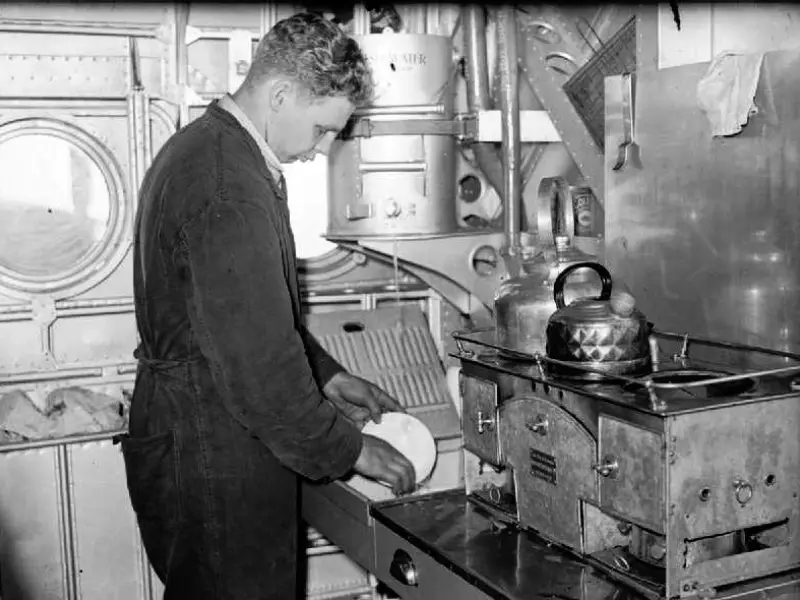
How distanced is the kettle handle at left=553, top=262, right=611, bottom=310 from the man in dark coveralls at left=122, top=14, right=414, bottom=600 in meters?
0.55

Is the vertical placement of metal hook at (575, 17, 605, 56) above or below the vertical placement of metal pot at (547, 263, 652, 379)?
above

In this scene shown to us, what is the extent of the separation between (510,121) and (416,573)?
5.63 feet

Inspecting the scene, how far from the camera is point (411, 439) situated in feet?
8.73

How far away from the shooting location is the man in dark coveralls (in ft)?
6.46

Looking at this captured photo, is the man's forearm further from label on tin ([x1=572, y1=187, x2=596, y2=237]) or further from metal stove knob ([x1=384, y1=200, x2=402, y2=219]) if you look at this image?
label on tin ([x1=572, y1=187, x2=596, y2=237])

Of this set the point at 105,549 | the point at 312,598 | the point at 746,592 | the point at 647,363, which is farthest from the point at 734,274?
the point at 105,549

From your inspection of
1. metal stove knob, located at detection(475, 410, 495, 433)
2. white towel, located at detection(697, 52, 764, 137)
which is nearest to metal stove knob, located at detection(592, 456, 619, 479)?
metal stove knob, located at detection(475, 410, 495, 433)

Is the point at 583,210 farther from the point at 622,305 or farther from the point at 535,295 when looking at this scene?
the point at 622,305

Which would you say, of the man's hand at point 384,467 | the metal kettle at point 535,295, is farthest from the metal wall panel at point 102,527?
the metal kettle at point 535,295

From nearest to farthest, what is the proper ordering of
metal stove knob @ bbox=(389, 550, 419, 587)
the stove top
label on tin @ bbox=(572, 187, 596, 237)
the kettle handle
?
the stove top → the kettle handle → metal stove knob @ bbox=(389, 550, 419, 587) → label on tin @ bbox=(572, 187, 596, 237)

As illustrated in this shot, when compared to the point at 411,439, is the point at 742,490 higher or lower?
higher

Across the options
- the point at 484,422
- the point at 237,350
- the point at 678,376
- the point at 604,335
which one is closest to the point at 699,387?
the point at 678,376

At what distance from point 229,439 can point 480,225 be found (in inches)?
62.6

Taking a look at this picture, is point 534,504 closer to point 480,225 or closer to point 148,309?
point 148,309
